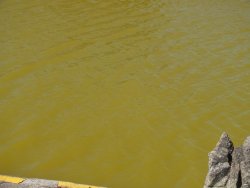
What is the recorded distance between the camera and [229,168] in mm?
5324

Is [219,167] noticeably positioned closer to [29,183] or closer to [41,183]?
[41,183]

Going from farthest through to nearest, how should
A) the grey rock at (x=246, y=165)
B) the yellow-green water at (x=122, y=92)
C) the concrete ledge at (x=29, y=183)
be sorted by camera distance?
the yellow-green water at (x=122, y=92) < the concrete ledge at (x=29, y=183) < the grey rock at (x=246, y=165)

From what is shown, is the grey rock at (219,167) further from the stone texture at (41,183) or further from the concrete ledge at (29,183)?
the stone texture at (41,183)

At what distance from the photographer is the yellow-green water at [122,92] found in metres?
7.22

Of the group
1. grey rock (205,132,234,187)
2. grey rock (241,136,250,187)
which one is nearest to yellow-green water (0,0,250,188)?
grey rock (205,132,234,187)

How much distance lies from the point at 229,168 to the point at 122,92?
4459mm

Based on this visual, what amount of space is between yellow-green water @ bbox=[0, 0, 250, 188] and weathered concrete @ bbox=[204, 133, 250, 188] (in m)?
1.42

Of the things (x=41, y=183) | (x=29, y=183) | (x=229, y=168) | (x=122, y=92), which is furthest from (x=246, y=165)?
(x=122, y=92)

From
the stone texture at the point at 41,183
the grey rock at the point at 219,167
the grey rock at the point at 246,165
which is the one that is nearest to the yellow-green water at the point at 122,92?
the stone texture at the point at 41,183

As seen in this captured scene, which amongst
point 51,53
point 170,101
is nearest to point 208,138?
point 170,101

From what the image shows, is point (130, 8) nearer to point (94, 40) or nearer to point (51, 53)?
point (94, 40)

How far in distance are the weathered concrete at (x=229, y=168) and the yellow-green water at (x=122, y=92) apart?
1415mm

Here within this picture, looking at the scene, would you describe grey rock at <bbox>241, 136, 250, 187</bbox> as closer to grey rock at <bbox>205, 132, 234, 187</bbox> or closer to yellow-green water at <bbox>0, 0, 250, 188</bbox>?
grey rock at <bbox>205, 132, 234, 187</bbox>

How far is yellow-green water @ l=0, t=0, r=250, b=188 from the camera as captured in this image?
7.22 meters
